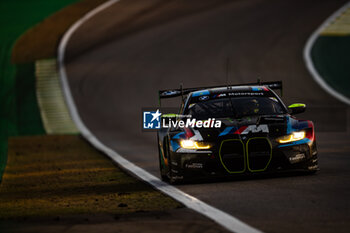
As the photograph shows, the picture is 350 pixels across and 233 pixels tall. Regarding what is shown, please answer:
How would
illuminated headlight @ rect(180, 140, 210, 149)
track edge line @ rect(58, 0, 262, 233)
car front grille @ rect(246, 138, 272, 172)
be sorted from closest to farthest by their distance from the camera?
track edge line @ rect(58, 0, 262, 233)
car front grille @ rect(246, 138, 272, 172)
illuminated headlight @ rect(180, 140, 210, 149)

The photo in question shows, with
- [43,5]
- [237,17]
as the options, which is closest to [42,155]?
[237,17]

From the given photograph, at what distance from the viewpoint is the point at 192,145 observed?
1084 centimetres

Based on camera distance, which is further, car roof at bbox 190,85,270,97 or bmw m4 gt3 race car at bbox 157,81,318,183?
car roof at bbox 190,85,270,97

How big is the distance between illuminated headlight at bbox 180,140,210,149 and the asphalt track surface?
1.68ft

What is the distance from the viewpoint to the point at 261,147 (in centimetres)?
1062

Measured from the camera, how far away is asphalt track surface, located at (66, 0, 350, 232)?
842 cm

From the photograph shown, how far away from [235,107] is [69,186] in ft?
8.70

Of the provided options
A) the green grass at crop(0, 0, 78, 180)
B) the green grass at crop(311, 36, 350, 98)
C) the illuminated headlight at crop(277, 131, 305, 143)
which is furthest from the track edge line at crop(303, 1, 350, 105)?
the illuminated headlight at crop(277, 131, 305, 143)

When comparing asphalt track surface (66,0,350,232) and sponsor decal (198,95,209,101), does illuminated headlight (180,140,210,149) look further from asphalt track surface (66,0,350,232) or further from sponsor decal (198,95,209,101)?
sponsor decal (198,95,209,101)

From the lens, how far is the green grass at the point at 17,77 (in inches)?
934

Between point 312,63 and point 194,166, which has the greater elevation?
point 312,63

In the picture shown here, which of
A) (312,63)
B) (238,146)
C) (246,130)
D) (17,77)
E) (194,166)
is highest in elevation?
(17,77)

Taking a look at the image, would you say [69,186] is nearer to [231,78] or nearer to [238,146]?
[238,146]

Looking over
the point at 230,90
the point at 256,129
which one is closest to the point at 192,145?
the point at 256,129
